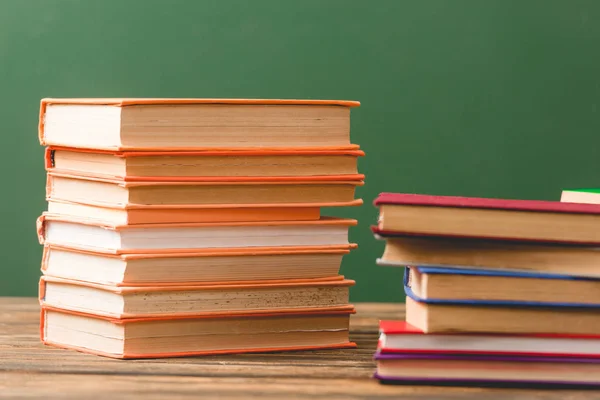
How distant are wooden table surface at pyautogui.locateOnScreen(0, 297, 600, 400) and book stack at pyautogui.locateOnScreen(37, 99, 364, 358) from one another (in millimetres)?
43

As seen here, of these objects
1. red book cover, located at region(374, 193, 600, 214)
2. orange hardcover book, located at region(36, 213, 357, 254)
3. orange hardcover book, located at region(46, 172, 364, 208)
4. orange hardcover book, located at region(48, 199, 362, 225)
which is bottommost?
orange hardcover book, located at region(36, 213, 357, 254)

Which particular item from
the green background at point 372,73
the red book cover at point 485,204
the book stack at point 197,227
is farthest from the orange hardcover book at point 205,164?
the green background at point 372,73

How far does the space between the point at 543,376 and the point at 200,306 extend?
481mm

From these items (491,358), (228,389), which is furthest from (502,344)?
(228,389)

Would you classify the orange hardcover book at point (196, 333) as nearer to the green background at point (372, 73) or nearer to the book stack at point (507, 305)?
the book stack at point (507, 305)

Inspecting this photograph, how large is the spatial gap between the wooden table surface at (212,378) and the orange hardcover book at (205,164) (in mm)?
258

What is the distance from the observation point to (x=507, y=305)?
1195mm

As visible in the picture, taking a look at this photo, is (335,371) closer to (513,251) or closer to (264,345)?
(264,345)

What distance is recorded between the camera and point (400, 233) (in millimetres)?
1171

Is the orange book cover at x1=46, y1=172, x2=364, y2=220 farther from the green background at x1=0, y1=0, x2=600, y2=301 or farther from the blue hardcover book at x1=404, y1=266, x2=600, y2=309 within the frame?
the green background at x1=0, y1=0, x2=600, y2=301

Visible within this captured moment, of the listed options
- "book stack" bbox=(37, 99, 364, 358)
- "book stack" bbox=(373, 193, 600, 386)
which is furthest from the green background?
"book stack" bbox=(373, 193, 600, 386)

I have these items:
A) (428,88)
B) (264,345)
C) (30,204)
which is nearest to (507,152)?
(428,88)

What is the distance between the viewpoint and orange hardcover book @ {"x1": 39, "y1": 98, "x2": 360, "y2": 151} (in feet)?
4.37

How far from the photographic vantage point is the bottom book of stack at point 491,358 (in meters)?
1.19
